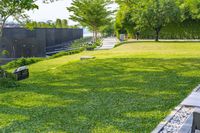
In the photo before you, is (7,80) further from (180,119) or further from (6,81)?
(180,119)

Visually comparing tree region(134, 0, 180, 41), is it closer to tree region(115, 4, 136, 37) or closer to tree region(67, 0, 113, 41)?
tree region(115, 4, 136, 37)

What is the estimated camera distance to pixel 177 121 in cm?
496

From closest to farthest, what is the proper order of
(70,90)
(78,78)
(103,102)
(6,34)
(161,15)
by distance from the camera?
(103,102) < (70,90) < (78,78) < (6,34) < (161,15)

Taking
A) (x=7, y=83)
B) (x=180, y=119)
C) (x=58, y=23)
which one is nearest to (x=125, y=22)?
(x=58, y=23)

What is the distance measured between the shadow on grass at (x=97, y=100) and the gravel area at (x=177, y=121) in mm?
215

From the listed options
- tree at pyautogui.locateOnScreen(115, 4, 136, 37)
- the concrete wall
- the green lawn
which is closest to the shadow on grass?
the green lawn

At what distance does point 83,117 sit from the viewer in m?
5.31

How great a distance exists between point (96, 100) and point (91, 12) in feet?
95.7

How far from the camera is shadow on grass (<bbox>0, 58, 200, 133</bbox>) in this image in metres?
4.98

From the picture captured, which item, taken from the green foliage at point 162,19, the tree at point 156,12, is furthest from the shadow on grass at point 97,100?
the tree at point 156,12

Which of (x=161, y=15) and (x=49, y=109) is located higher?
(x=161, y=15)

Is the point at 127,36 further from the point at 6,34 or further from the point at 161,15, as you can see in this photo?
the point at 6,34

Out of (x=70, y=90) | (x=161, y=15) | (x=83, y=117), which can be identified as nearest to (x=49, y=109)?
(x=83, y=117)

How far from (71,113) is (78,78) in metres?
3.71
